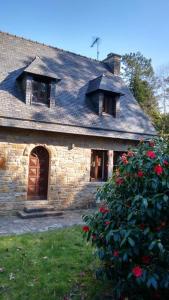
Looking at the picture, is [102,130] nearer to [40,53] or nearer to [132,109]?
[132,109]

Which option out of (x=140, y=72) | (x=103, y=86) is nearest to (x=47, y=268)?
(x=103, y=86)

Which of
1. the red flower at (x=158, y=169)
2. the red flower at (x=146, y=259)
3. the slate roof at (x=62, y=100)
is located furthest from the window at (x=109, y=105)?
the red flower at (x=146, y=259)

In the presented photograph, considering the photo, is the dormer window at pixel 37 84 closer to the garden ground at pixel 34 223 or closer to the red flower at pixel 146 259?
the garden ground at pixel 34 223

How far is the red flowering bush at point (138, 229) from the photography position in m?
3.27

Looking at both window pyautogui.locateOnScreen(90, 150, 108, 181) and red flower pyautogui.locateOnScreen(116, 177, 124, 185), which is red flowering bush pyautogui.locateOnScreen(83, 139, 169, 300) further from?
window pyautogui.locateOnScreen(90, 150, 108, 181)

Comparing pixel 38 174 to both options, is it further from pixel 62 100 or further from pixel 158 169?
pixel 158 169

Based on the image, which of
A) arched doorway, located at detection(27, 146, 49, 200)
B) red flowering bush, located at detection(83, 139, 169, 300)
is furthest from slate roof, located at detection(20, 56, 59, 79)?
red flowering bush, located at detection(83, 139, 169, 300)

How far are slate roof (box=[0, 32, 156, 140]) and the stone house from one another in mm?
36

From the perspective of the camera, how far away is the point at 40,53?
44.3 feet

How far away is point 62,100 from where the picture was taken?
11766 millimetres

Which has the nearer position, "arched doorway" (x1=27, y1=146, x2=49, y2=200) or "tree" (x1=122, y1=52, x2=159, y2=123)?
"arched doorway" (x1=27, y1=146, x2=49, y2=200)

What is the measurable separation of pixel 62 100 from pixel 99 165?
10.9 ft

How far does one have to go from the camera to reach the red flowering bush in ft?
10.7

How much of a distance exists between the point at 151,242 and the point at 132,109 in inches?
473
